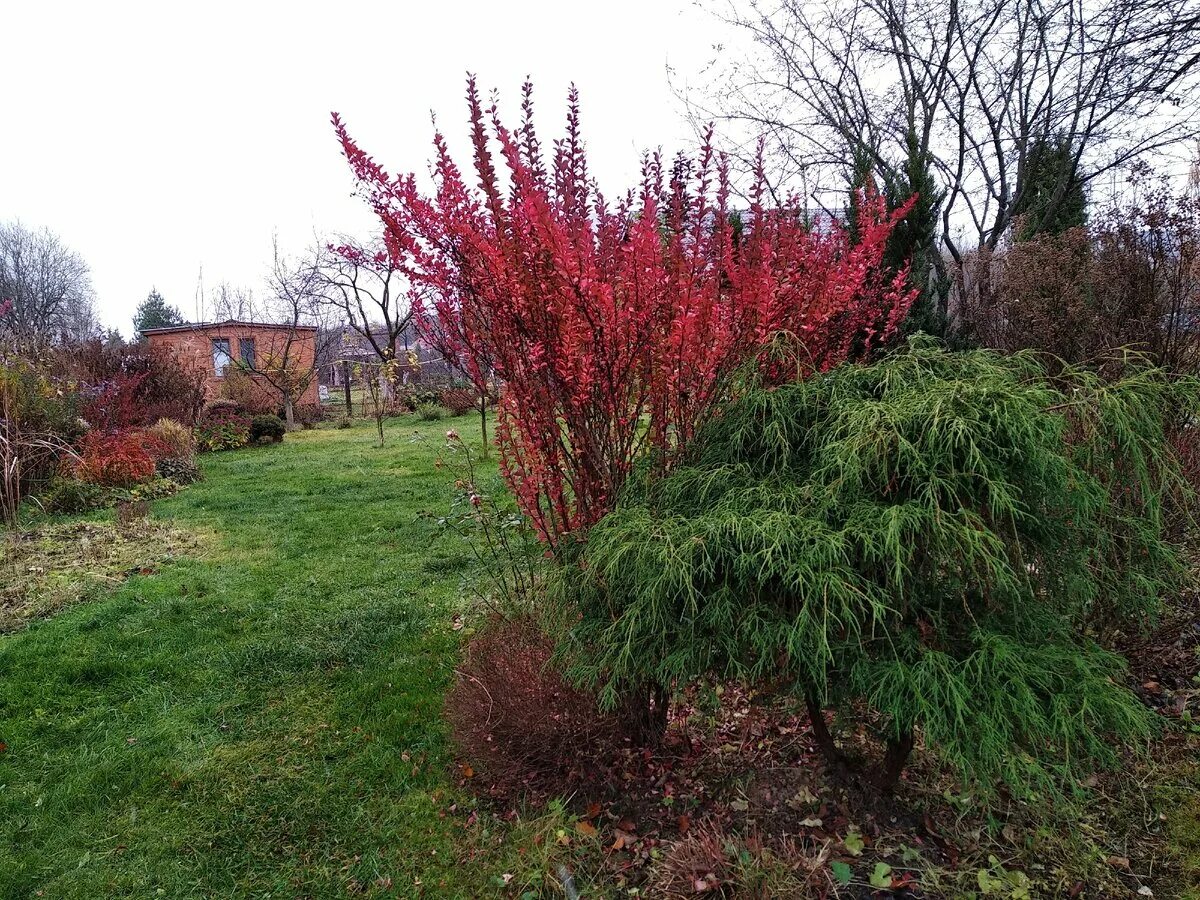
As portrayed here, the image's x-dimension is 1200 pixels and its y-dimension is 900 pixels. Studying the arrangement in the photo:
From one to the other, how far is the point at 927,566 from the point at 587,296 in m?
1.38

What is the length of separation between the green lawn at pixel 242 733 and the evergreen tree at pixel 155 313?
122ft

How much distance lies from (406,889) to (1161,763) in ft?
8.96

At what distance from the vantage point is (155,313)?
3534 centimetres

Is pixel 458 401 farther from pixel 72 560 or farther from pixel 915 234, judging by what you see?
pixel 915 234

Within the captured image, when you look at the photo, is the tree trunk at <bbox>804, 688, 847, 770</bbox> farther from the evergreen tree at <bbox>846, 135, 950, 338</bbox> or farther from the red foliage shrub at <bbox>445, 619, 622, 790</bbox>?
the evergreen tree at <bbox>846, 135, 950, 338</bbox>

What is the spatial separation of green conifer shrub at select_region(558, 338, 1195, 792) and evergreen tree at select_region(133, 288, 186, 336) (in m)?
40.9

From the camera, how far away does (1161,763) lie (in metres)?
2.27

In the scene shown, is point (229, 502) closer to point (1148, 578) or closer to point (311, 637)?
point (311, 637)

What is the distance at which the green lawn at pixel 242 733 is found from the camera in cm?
229

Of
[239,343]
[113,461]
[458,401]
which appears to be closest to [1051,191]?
[458,401]

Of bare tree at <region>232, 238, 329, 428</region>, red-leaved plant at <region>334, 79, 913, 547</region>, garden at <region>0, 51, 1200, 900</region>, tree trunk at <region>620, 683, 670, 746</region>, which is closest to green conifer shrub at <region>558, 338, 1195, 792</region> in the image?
garden at <region>0, 51, 1200, 900</region>

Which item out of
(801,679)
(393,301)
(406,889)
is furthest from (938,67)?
(393,301)

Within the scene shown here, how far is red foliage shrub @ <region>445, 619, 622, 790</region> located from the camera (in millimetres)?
2486

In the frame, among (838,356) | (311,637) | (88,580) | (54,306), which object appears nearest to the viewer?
(838,356)
